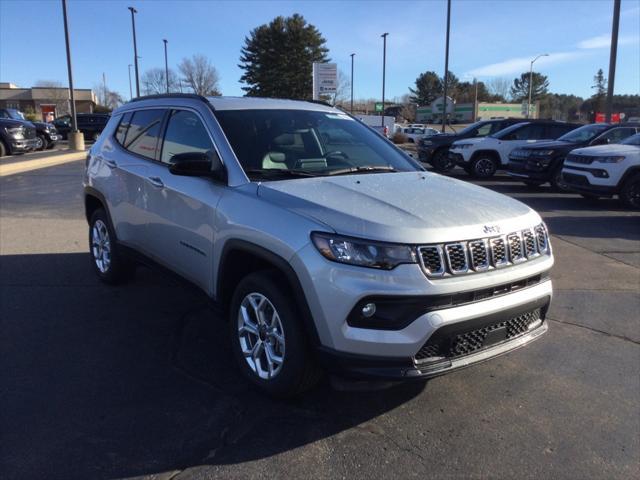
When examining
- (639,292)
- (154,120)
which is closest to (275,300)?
(154,120)

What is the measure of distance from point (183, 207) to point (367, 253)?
1.75 m

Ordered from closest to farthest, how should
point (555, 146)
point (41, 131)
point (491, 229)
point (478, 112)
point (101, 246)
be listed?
point (491, 229) → point (101, 246) → point (555, 146) → point (41, 131) → point (478, 112)

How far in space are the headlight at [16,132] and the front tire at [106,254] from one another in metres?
17.3

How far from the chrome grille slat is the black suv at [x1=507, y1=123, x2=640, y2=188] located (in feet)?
34.8

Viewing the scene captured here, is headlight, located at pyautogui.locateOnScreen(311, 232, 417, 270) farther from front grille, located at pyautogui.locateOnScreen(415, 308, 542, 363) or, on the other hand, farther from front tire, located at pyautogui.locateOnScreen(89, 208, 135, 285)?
front tire, located at pyautogui.locateOnScreen(89, 208, 135, 285)

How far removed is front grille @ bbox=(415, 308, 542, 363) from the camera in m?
2.84

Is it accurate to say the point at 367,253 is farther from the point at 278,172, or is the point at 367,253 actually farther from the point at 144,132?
the point at 144,132

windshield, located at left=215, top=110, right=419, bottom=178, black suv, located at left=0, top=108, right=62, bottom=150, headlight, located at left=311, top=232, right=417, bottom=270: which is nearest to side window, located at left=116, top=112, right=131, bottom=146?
windshield, located at left=215, top=110, right=419, bottom=178

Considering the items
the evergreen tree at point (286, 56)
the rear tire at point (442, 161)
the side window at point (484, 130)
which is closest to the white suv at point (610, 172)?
the side window at point (484, 130)

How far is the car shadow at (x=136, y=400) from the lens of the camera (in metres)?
2.86

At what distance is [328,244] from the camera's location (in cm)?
285

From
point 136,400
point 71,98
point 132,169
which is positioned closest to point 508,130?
point 132,169

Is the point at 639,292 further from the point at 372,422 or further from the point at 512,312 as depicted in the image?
the point at 372,422

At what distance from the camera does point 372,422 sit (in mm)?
3197
